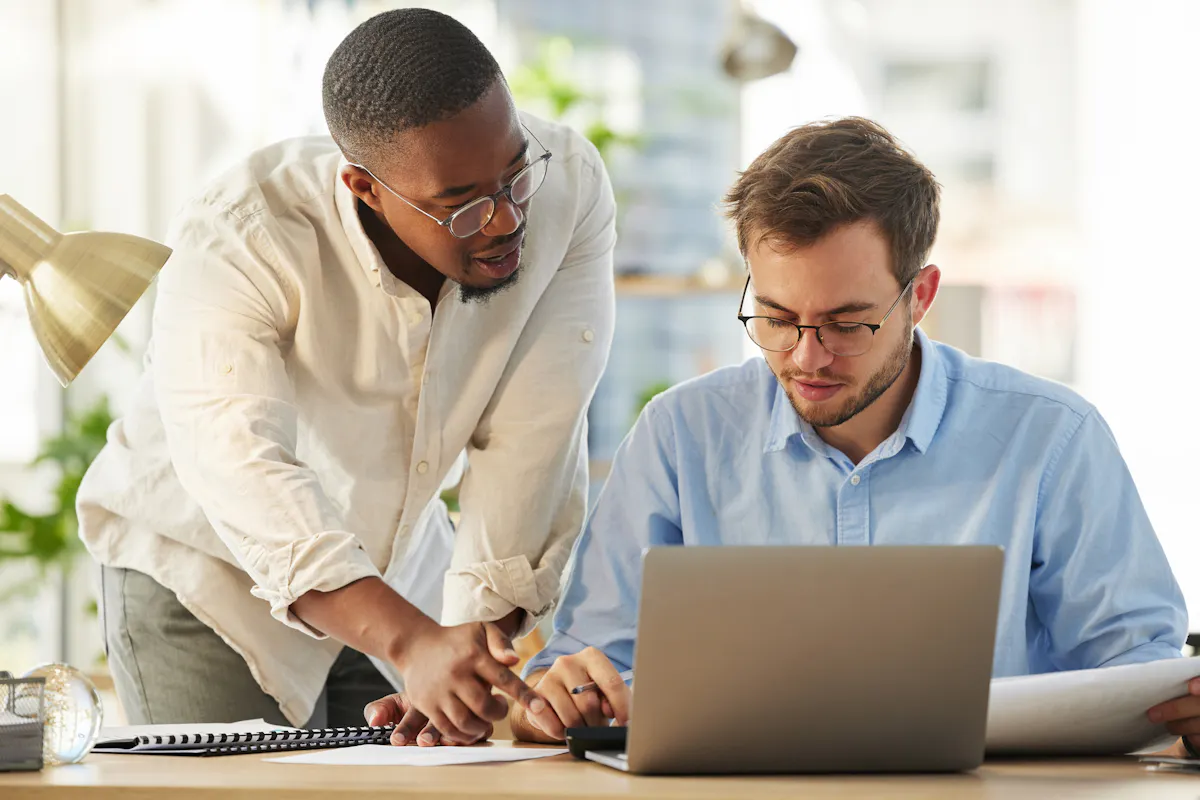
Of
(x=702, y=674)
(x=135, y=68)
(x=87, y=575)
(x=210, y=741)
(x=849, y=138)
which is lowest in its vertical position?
(x=87, y=575)

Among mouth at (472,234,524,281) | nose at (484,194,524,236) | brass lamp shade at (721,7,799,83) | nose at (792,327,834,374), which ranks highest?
brass lamp shade at (721,7,799,83)

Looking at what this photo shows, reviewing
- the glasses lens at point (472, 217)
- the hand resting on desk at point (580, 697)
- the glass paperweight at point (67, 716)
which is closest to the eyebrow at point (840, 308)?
the glasses lens at point (472, 217)

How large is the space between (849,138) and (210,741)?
1032 mm

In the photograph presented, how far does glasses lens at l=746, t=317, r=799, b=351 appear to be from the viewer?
1591 mm

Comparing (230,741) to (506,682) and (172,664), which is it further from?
(172,664)

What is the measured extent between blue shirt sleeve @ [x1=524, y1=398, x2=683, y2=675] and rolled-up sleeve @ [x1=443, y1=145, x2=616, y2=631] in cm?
4

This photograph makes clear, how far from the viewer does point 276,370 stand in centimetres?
157

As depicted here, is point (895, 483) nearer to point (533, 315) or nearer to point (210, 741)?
point (533, 315)

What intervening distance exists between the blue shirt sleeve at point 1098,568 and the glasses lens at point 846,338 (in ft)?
0.93

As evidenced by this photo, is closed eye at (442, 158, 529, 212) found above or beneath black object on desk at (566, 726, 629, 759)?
above

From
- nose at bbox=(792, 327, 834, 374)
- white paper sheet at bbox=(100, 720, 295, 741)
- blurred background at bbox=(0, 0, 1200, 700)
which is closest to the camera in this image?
white paper sheet at bbox=(100, 720, 295, 741)

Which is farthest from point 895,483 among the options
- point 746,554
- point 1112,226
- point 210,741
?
point 1112,226

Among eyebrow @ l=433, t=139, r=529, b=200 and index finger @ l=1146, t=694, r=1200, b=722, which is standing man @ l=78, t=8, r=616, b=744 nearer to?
eyebrow @ l=433, t=139, r=529, b=200

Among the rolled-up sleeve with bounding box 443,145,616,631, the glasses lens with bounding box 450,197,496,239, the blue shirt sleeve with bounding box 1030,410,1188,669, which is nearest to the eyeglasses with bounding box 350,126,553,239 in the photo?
the glasses lens with bounding box 450,197,496,239
